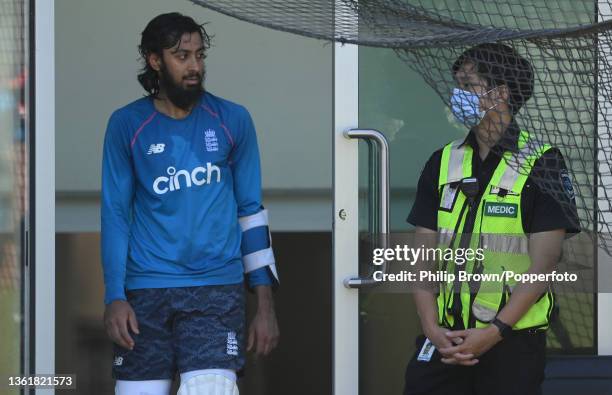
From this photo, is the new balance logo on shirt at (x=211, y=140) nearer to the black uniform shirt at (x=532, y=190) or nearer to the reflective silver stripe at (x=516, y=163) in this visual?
the black uniform shirt at (x=532, y=190)

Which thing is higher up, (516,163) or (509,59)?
(509,59)

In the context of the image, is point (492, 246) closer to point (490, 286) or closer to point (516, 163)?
point (490, 286)

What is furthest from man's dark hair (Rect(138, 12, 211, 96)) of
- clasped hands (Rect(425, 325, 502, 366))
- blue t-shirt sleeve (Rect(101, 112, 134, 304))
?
clasped hands (Rect(425, 325, 502, 366))

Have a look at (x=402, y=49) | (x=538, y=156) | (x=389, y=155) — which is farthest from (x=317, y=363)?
(x=402, y=49)

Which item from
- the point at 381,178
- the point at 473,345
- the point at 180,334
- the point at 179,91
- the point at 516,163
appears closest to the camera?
the point at 516,163

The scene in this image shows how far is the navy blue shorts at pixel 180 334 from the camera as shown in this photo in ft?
13.3

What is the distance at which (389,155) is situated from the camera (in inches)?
200

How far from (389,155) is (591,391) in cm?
125

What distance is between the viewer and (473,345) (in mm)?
3945

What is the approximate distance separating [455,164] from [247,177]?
72 cm

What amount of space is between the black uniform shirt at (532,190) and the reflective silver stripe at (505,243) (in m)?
0.05

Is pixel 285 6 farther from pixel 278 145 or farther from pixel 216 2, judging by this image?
pixel 278 145

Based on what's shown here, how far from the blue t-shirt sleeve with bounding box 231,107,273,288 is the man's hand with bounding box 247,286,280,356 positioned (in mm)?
63

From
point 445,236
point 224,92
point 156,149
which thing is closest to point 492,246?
point 445,236
